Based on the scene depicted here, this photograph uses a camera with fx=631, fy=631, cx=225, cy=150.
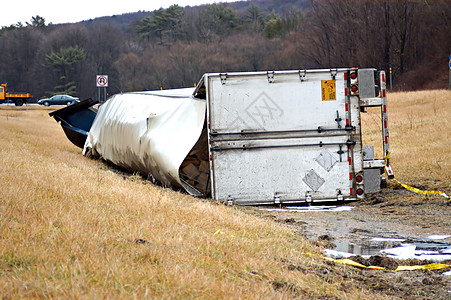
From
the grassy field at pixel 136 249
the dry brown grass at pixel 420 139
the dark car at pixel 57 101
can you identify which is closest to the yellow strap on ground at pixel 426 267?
the grassy field at pixel 136 249

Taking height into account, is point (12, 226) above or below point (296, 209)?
above

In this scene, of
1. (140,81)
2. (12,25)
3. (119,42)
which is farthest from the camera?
(12,25)

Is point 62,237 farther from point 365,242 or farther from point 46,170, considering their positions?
point 46,170

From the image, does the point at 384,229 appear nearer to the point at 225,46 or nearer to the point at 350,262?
the point at 350,262

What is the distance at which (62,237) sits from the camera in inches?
201

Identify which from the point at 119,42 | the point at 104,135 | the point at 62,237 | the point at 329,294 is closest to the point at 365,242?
the point at 329,294

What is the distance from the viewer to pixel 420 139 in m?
18.8

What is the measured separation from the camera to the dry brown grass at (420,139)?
12.9 m

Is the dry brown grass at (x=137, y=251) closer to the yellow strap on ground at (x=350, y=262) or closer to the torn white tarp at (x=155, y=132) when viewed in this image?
the yellow strap on ground at (x=350, y=262)

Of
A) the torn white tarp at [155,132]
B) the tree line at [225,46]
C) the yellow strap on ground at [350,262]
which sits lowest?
the yellow strap on ground at [350,262]

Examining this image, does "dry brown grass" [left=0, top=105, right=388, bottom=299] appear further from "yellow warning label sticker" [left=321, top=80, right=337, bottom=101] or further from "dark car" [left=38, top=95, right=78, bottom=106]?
"dark car" [left=38, top=95, right=78, bottom=106]

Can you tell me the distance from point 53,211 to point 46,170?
3091 millimetres

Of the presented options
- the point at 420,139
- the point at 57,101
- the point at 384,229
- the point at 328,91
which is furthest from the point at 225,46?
the point at 384,229

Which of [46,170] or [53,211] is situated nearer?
[53,211]
